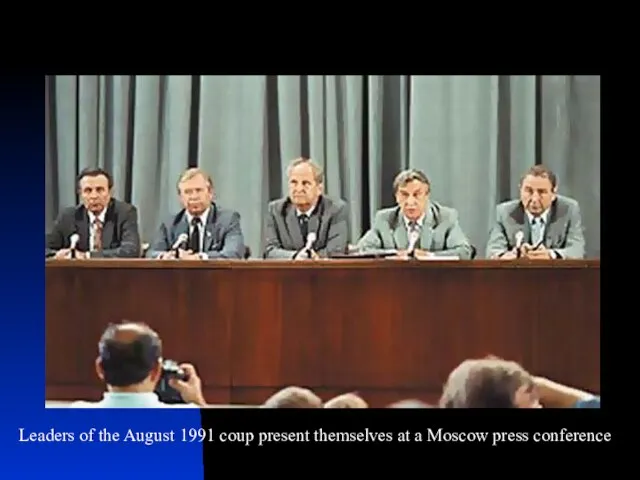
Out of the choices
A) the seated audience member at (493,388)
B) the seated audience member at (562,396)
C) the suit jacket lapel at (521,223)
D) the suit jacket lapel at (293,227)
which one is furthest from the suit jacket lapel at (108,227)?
the seated audience member at (562,396)

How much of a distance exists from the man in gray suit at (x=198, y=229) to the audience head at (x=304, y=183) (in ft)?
0.68

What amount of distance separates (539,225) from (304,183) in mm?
684

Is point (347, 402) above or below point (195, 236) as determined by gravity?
below

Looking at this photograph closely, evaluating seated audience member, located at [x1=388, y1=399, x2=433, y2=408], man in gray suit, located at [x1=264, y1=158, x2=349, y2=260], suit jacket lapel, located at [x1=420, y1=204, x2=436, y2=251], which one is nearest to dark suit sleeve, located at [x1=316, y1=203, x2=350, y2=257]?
man in gray suit, located at [x1=264, y1=158, x2=349, y2=260]

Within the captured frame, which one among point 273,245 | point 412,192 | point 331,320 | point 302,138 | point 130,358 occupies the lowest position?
point 130,358

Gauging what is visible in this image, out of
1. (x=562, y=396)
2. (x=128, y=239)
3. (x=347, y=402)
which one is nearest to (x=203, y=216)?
(x=128, y=239)

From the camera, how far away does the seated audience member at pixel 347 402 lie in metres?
3.26

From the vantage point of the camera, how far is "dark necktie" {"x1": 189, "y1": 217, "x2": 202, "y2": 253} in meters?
3.36

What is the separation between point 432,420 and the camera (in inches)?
128

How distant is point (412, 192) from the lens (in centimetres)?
344

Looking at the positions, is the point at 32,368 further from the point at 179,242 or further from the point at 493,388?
the point at 493,388

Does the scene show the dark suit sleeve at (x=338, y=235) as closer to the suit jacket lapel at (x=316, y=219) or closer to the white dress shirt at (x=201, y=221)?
the suit jacket lapel at (x=316, y=219)

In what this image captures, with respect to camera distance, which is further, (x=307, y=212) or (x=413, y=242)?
(x=307, y=212)
